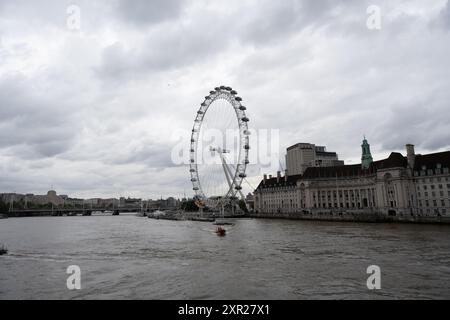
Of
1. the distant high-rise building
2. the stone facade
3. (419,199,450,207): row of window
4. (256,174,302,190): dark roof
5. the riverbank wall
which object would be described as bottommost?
the riverbank wall

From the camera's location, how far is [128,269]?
2339cm

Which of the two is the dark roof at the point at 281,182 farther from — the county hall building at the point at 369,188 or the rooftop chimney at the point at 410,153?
the rooftop chimney at the point at 410,153

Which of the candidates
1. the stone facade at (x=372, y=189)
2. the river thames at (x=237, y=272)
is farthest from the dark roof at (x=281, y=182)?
the river thames at (x=237, y=272)

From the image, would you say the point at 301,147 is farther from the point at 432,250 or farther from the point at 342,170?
the point at 432,250

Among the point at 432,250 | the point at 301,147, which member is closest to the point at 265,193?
the point at 301,147

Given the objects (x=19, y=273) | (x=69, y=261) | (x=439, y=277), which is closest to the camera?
(x=439, y=277)

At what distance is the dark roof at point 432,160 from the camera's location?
72575 mm

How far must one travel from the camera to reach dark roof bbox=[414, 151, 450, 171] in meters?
72.6

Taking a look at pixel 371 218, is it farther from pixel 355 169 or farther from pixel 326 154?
pixel 326 154

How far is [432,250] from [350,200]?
73.0 m

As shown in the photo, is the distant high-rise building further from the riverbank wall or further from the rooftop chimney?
the rooftop chimney

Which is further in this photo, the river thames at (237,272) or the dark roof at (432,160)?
the dark roof at (432,160)

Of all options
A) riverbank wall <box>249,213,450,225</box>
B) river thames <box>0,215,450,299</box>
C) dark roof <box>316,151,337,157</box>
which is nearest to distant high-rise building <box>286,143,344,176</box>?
dark roof <box>316,151,337,157</box>
